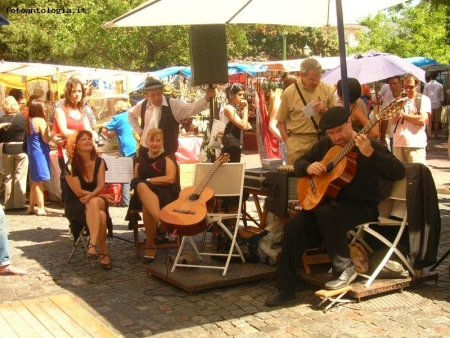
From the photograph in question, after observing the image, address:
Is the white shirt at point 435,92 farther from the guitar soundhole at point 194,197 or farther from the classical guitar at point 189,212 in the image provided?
the guitar soundhole at point 194,197

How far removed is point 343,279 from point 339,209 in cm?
52

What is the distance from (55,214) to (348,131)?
19.7 ft

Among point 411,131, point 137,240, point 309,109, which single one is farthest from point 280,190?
point 411,131

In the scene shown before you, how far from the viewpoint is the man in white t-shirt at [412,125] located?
308 inches

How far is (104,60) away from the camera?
1196 inches

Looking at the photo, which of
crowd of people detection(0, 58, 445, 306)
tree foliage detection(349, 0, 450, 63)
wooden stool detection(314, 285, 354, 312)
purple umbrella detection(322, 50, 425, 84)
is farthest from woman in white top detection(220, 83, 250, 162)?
tree foliage detection(349, 0, 450, 63)

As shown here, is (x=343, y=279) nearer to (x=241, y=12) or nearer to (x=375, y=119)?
(x=375, y=119)

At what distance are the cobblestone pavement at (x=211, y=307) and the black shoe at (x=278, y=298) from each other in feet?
0.15

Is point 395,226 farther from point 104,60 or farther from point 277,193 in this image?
point 104,60

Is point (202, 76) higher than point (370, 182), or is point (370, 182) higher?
point (202, 76)

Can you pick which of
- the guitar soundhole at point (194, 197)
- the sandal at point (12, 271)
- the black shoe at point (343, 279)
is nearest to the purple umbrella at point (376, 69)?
the guitar soundhole at point (194, 197)

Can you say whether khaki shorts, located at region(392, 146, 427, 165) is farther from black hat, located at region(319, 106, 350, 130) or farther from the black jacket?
black hat, located at region(319, 106, 350, 130)

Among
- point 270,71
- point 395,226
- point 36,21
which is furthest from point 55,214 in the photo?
point 36,21

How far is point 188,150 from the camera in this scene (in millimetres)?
13312
